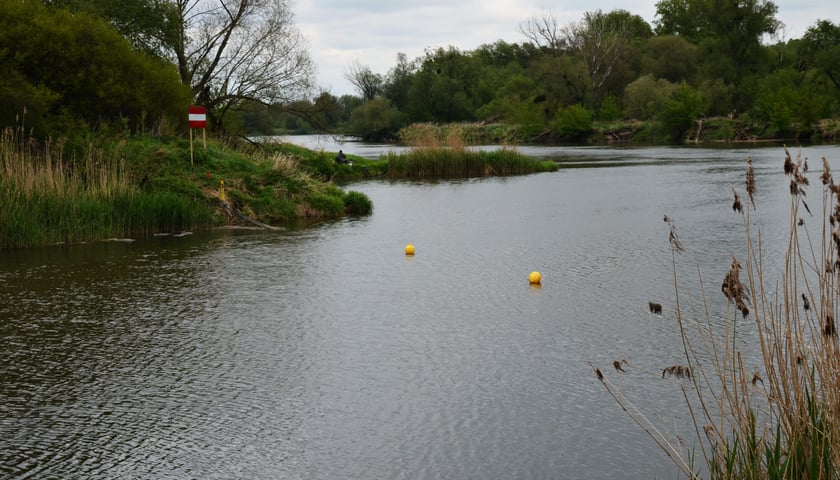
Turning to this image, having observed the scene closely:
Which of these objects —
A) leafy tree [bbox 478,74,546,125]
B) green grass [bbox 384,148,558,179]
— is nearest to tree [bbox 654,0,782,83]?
leafy tree [bbox 478,74,546,125]

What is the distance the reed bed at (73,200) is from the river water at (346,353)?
22.3 inches

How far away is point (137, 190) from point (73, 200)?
61.8 inches

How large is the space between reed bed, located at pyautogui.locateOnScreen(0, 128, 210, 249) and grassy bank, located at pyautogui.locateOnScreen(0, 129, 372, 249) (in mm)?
18

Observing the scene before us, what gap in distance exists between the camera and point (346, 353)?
334 inches

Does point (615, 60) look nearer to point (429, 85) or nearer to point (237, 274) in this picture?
point (429, 85)

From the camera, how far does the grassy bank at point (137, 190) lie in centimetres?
1517

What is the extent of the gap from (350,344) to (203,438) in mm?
2731

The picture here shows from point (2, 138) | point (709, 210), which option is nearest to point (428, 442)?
point (2, 138)

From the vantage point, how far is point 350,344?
347 inches

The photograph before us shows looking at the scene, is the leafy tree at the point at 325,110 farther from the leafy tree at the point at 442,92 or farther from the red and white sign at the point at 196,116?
the leafy tree at the point at 442,92

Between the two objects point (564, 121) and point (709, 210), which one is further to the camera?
point (564, 121)

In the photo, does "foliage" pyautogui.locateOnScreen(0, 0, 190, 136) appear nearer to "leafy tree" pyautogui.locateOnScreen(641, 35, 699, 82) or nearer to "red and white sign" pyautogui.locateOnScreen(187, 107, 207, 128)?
"red and white sign" pyautogui.locateOnScreen(187, 107, 207, 128)

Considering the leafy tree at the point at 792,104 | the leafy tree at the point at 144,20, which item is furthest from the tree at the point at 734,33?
the leafy tree at the point at 144,20

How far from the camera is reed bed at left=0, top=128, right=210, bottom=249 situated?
49.2ft
